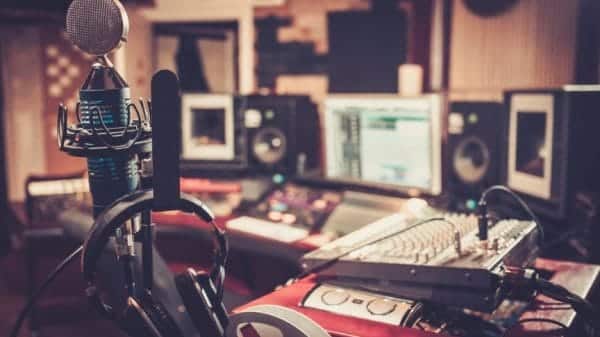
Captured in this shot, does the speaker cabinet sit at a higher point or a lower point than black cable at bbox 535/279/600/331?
higher

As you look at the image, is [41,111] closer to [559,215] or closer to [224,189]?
[224,189]

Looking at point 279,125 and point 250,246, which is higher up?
point 279,125

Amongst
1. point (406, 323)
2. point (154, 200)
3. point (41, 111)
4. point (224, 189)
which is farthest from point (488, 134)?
point (41, 111)

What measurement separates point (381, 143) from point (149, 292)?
1.66 m

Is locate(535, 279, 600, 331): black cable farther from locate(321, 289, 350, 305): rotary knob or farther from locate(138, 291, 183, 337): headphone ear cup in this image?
locate(138, 291, 183, 337): headphone ear cup

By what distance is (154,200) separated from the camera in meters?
0.93

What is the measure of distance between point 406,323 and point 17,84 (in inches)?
267

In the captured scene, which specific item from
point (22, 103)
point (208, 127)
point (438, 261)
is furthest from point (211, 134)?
point (22, 103)

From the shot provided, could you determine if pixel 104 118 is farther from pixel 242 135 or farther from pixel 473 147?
pixel 242 135

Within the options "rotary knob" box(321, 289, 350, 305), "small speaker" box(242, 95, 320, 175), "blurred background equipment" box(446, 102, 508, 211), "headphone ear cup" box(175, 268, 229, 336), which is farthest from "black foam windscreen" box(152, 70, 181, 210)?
"small speaker" box(242, 95, 320, 175)

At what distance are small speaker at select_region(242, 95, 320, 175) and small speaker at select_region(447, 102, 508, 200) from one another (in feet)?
2.48

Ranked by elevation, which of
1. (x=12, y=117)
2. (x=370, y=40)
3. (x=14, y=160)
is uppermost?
(x=370, y=40)

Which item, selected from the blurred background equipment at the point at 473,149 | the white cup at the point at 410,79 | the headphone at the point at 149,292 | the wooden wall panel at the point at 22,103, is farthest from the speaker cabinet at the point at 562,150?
the wooden wall panel at the point at 22,103

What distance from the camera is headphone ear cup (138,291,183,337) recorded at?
98 cm
